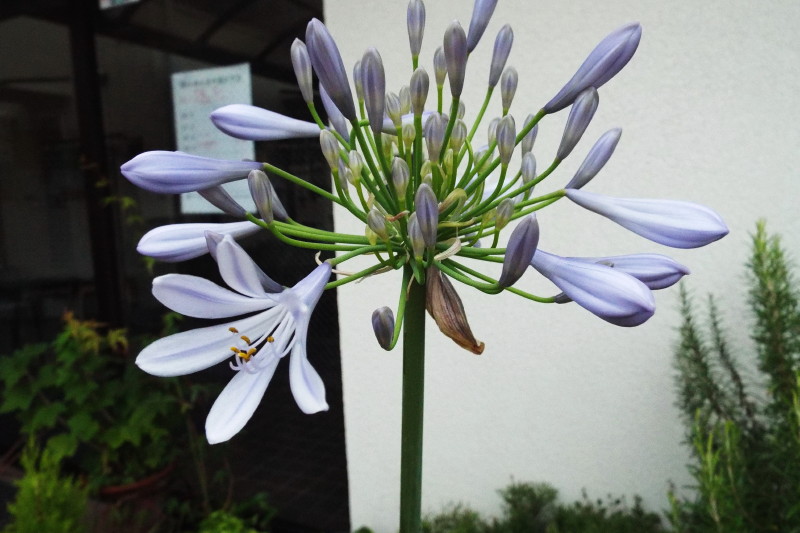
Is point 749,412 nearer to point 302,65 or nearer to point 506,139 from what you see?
point 506,139

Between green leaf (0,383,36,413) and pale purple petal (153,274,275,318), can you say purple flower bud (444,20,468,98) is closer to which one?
pale purple petal (153,274,275,318)

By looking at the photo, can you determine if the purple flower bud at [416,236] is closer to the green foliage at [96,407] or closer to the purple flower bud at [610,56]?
the purple flower bud at [610,56]

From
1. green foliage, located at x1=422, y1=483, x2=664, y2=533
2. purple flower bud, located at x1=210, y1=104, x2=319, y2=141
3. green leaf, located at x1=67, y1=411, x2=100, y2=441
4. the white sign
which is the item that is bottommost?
green foliage, located at x1=422, y1=483, x2=664, y2=533

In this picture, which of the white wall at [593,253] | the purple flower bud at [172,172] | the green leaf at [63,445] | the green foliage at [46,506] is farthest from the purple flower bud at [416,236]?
the green leaf at [63,445]

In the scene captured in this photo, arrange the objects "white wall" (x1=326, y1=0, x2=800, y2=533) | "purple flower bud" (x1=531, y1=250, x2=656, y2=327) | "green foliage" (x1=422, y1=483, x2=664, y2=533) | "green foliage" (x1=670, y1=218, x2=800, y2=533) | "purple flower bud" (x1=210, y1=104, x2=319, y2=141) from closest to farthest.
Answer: "purple flower bud" (x1=531, y1=250, x2=656, y2=327)
"purple flower bud" (x1=210, y1=104, x2=319, y2=141)
"green foliage" (x1=670, y1=218, x2=800, y2=533)
"white wall" (x1=326, y1=0, x2=800, y2=533)
"green foliage" (x1=422, y1=483, x2=664, y2=533)

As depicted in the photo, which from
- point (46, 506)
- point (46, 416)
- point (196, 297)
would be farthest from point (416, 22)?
point (46, 416)

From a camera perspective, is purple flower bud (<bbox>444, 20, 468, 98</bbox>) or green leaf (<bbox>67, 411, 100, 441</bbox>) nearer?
purple flower bud (<bbox>444, 20, 468, 98</bbox>)

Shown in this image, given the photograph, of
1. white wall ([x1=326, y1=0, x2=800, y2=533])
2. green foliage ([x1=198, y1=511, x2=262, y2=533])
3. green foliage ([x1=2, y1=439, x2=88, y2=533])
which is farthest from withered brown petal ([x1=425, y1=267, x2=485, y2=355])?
green foliage ([x1=198, y1=511, x2=262, y2=533])
